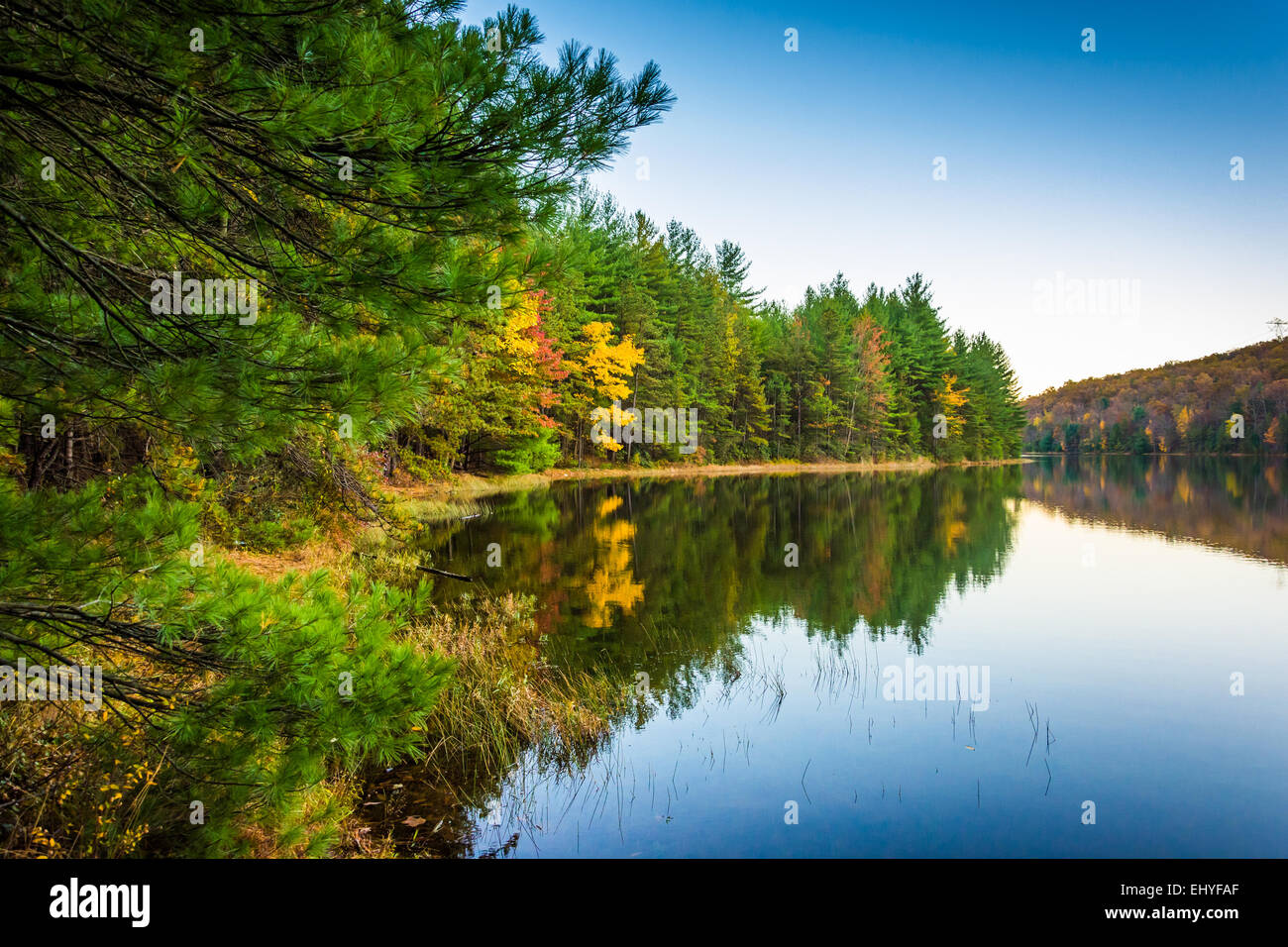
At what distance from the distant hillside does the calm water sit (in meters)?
86.9

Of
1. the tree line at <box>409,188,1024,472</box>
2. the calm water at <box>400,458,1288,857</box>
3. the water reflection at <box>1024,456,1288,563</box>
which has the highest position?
the tree line at <box>409,188,1024,472</box>

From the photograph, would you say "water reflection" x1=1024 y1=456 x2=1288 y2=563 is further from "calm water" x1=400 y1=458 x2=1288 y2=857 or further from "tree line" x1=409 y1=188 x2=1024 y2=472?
"tree line" x1=409 y1=188 x2=1024 y2=472

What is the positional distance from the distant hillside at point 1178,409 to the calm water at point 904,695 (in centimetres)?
8693

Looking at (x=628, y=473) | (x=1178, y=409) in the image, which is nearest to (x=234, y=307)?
(x=628, y=473)

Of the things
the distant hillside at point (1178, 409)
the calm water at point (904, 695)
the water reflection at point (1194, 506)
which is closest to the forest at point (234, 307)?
the calm water at point (904, 695)

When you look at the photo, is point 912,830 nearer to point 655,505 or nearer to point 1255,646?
point 1255,646

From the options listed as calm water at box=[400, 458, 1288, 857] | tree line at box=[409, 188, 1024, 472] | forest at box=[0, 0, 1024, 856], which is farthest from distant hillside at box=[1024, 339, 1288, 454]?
forest at box=[0, 0, 1024, 856]

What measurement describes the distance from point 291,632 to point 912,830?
5434 millimetres

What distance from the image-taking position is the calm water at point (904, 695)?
6324 millimetres

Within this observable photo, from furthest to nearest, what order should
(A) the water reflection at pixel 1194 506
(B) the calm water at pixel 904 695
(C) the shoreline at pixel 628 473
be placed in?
1. (C) the shoreline at pixel 628 473
2. (A) the water reflection at pixel 1194 506
3. (B) the calm water at pixel 904 695

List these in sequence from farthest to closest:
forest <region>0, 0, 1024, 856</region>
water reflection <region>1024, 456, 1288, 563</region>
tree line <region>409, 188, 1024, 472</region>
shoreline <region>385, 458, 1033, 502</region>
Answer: tree line <region>409, 188, 1024, 472</region>
shoreline <region>385, 458, 1033, 502</region>
water reflection <region>1024, 456, 1288, 563</region>
forest <region>0, 0, 1024, 856</region>

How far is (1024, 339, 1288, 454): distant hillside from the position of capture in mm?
92438

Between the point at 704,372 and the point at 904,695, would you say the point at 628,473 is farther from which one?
the point at 904,695

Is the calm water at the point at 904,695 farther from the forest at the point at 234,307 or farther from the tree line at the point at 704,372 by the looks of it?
the tree line at the point at 704,372
